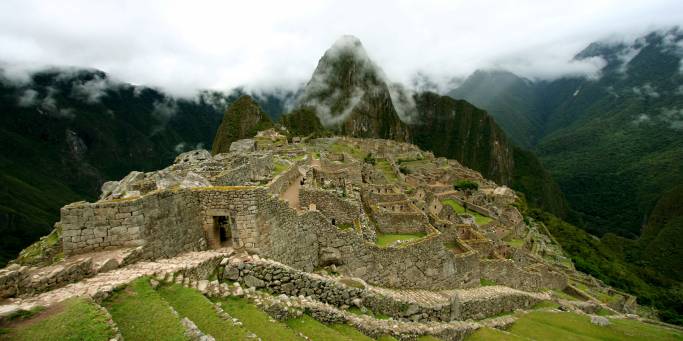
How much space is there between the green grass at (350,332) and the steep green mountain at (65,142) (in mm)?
64758

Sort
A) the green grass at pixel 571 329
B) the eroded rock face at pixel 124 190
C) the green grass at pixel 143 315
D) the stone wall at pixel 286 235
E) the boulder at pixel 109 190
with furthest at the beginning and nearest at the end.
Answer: the boulder at pixel 109 190 → the green grass at pixel 571 329 → the stone wall at pixel 286 235 → the eroded rock face at pixel 124 190 → the green grass at pixel 143 315

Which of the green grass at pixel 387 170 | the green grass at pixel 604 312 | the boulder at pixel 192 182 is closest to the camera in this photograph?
the boulder at pixel 192 182

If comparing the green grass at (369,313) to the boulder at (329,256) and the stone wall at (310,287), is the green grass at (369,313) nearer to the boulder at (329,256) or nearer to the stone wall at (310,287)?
the stone wall at (310,287)

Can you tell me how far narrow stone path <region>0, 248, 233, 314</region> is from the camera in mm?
6688

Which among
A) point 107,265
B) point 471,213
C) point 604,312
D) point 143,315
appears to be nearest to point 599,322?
point 604,312

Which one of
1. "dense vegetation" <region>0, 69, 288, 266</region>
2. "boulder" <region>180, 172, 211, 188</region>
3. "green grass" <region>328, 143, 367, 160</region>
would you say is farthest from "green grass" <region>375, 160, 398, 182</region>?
"dense vegetation" <region>0, 69, 288, 266</region>

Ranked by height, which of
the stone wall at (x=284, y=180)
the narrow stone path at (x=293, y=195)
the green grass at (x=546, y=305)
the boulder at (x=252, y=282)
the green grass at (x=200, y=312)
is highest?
the stone wall at (x=284, y=180)

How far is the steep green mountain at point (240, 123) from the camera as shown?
410 ft

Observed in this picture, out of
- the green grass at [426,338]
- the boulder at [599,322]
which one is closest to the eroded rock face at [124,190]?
the green grass at [426,338]

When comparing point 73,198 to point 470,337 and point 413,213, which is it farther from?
point 470,337

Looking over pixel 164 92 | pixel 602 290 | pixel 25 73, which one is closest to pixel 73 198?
pixel 25 73

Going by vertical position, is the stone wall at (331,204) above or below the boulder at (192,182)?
below

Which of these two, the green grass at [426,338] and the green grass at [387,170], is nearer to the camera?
the green grass at [426,338]

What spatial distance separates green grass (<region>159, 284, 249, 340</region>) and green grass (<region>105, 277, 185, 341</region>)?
0.41 m
